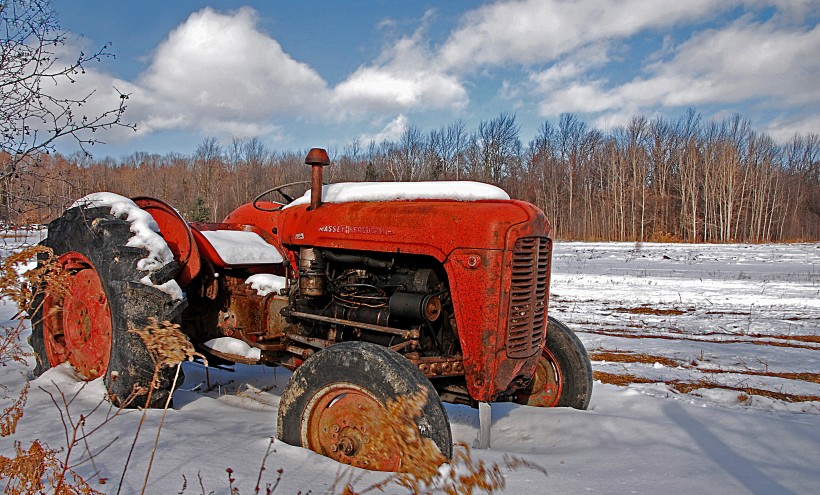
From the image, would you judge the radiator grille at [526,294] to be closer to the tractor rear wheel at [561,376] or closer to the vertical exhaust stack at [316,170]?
the tractor rear wheel at [561,376]

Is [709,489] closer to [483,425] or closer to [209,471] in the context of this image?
[483,425]

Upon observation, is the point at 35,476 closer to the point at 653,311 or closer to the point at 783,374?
the point at 783,374

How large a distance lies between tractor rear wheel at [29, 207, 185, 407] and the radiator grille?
2.14m

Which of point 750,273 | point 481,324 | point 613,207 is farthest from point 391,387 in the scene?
point 613,207

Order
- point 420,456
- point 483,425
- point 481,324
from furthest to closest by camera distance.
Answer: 1. point 483,425
2. point 481,324
3. point 420,456

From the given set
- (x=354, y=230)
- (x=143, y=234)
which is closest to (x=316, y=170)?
(x=354, y=230)

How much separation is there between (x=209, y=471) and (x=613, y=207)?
48294 millimetres

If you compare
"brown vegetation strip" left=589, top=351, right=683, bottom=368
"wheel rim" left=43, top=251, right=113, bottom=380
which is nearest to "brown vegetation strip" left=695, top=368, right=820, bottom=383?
"brown vegetation strip" left=589, top=351, right=683, bottom=368

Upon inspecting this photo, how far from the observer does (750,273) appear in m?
17.3

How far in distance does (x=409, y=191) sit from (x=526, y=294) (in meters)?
0.96

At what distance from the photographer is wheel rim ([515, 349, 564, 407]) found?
12.8ft

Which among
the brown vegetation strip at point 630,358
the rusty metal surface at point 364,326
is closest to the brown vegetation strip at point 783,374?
the brown vegetation strip at point 630,358

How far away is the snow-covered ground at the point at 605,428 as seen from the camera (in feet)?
7.88

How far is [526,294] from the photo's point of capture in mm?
3053
